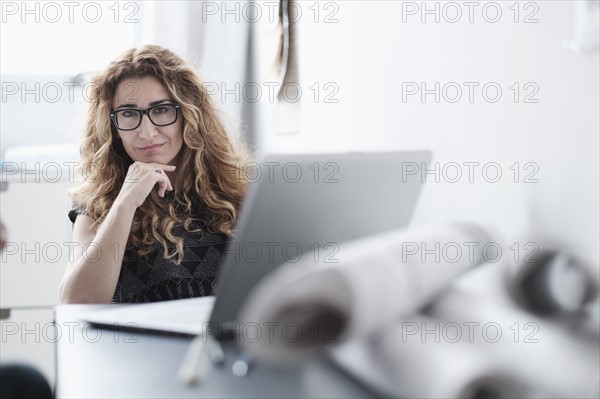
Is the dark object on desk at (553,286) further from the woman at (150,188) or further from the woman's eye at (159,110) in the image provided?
the woman's eye at (159,110)

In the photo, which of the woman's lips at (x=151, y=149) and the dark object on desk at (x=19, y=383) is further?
the woman's lips at (x=151, y=149)

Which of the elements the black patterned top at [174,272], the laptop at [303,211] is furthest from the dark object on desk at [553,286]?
the black patterned top at [174,272]

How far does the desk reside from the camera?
2.10 feet

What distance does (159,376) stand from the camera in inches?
27.6

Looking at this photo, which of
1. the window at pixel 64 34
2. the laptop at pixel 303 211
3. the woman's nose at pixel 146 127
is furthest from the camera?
the window at pixel 64 34

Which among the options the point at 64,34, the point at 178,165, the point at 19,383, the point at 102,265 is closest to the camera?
the point at 19,383

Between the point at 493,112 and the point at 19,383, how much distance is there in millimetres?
688

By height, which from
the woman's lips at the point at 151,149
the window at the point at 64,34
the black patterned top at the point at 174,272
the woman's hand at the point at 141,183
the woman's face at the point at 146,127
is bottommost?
the black patterned top at the point at 174,272

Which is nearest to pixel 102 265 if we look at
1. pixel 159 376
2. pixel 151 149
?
pixel 151 149

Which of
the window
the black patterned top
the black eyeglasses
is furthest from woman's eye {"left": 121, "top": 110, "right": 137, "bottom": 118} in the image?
the window

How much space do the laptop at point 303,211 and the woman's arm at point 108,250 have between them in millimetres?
628

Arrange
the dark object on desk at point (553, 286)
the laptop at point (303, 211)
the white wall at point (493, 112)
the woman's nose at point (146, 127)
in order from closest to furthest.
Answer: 1. the dark object on desk at point (553, 286)
2. the laptop at point (303, 211)
3. the white wall at point (493, 112)
4. the woman's nose at point (146, 127)

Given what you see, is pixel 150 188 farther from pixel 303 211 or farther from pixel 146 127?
pixel 303 211

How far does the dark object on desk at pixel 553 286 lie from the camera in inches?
22.4
